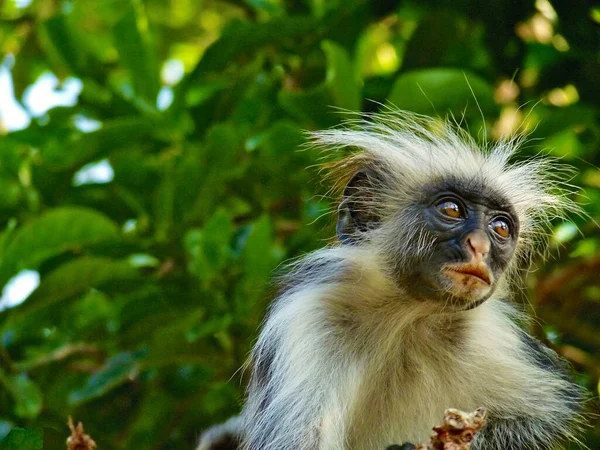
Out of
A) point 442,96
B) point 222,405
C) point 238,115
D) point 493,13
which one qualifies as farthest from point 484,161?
point 222,405

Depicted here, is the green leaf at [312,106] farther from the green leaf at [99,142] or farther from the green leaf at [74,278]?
the green leaf at [74,278]

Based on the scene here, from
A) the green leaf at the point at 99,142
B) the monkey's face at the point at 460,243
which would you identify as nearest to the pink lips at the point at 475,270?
the monkey's face at the point at 460,243

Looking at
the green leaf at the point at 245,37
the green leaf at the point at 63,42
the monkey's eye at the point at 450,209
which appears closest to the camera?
the monkey's eye at the point at 450,209

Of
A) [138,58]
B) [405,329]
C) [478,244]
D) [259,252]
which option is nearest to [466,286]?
[478,244]

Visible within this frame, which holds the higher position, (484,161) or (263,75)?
(263,75)

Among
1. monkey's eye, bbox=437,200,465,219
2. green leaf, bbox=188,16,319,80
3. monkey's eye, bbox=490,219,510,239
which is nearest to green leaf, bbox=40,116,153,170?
green leaf, bbox=188,16,319,80

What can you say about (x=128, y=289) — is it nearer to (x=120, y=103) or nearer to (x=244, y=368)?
(x=244, y=368)

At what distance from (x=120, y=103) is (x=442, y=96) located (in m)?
1.76

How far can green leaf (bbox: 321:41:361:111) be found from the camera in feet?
15.4

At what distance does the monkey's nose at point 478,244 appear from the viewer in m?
3.88

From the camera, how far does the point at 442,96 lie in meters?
4.86

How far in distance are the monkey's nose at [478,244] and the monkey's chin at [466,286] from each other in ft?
0.29

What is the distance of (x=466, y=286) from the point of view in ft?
12.9

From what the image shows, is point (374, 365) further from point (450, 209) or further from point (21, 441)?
point (21, 441)
